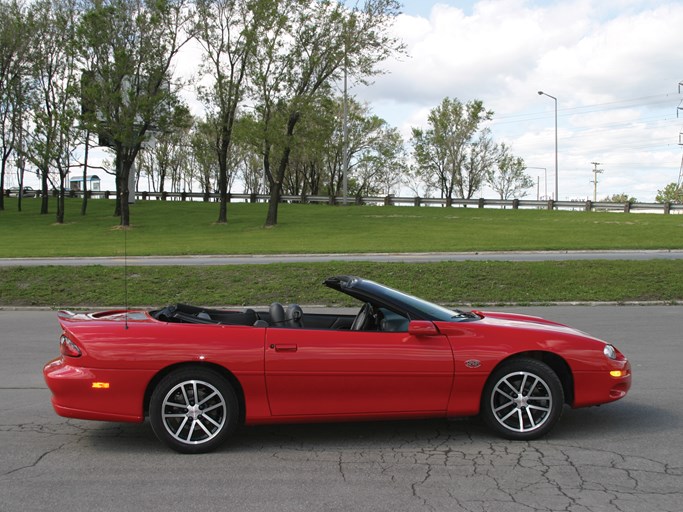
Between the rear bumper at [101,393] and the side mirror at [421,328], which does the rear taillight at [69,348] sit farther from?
the side mirror at [421,328]

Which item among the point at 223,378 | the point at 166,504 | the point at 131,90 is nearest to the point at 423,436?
the point at 223,378

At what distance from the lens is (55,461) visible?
14.8ft

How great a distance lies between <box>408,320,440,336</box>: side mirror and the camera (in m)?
4.64

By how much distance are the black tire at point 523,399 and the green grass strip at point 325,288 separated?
814cm

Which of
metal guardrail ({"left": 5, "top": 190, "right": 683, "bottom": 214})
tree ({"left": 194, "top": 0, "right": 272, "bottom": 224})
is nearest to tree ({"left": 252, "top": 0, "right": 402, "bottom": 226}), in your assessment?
tree ({"left": 194, "top": 0, "right": 272, "bottom": 224})

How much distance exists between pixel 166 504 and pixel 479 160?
71.0m

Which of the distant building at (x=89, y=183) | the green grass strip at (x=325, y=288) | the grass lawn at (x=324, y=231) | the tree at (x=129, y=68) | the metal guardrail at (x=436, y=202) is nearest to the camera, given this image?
the green grass strip at (x=325, y=288)

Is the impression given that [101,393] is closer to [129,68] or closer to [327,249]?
[327,249]

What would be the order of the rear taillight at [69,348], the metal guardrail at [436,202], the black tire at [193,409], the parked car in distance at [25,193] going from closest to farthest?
the black tire at [193,409], the rear taillight at [69,348], the metal guardrail at [436,202], the parked car in distance at [25,193]

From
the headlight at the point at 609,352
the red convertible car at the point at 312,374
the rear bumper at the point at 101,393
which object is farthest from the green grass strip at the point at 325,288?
the rear bumper at the point at 101,393

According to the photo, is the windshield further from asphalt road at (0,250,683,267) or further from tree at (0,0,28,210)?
tree at (0,0,28,210)

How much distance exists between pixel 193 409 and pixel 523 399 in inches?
92.6

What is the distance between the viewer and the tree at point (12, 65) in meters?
41.0

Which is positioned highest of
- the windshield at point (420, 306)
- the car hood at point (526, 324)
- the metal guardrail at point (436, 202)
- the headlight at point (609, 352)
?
the metal guardrail at point (436, 202)
